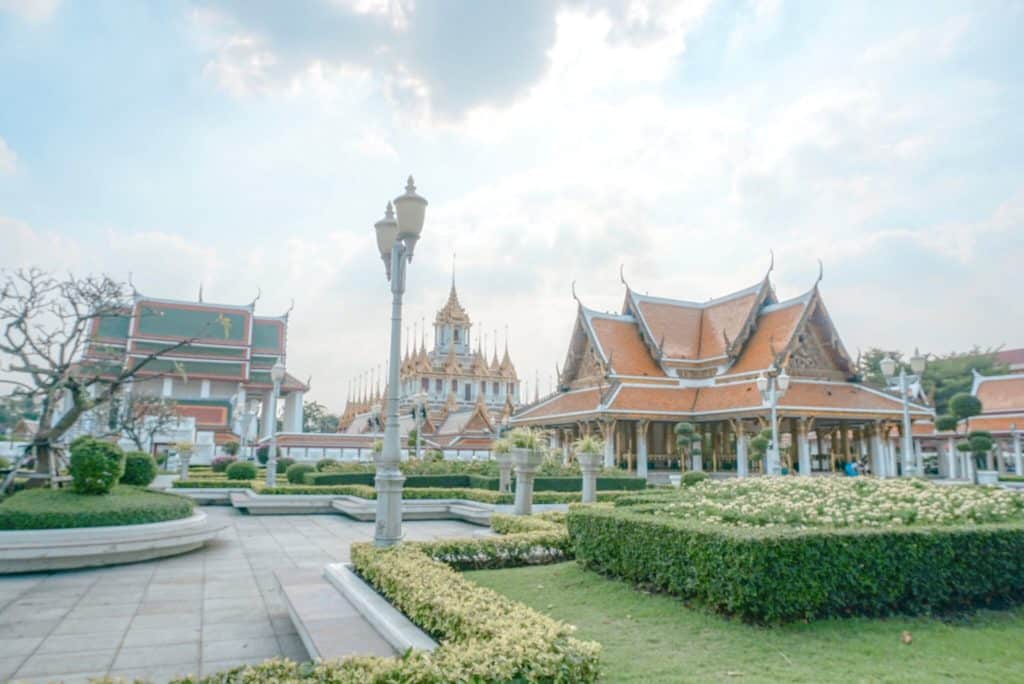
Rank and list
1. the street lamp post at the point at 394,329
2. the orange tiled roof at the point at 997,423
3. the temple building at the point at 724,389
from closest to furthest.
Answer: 1. the street lamp post at the point at 394,329
2. the temple building at the point at 724,389
3. the orange tiled roof at the point at 997,423

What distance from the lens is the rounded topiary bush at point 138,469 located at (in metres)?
11.6

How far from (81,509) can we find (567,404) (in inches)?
977

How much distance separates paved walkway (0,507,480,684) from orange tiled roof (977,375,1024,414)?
34.6 m

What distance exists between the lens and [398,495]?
7488mm

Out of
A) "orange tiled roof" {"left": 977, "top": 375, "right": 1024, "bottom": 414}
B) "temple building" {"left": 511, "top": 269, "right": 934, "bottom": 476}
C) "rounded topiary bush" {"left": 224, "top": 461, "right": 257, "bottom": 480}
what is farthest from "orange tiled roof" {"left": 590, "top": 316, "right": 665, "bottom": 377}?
"orange tiled roof" {"left": 977, "top": 375, "right": 1024, "bottom": 414}

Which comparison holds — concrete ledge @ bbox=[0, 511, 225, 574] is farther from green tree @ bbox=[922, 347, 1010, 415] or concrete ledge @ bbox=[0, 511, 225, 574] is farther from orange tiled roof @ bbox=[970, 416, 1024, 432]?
green tree @ bbox=[922, 347, 1010, 415]

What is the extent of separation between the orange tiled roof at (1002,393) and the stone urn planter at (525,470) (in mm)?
29582

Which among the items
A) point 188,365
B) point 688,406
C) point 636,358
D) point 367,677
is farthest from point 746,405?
point 188,365

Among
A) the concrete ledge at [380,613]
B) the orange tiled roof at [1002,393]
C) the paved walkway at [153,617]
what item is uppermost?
the orange tiled roof at [1002,393]

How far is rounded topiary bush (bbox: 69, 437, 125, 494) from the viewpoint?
9.65 m

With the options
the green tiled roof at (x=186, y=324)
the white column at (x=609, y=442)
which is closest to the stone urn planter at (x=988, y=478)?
the white column at (x=609, y=442)

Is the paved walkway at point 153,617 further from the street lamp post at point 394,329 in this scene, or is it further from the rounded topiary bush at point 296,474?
the rounded topiary bush at point 296,474

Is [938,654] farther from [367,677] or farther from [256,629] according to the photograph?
[256,629]

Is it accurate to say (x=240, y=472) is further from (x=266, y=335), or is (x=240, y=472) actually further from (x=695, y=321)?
(x=266, y=335)
